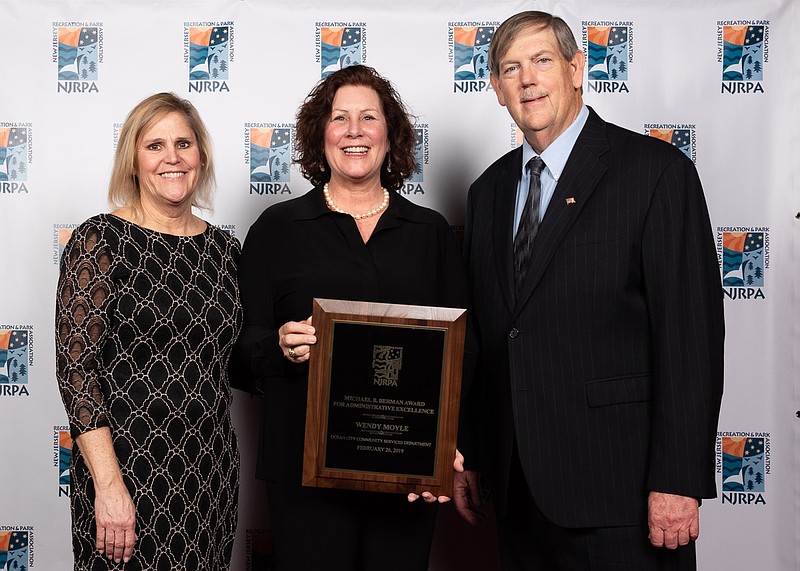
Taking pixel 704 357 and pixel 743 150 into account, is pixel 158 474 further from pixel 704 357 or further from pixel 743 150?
pixel 743 150

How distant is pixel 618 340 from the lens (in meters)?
1.83

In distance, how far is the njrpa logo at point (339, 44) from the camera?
2.98 metres

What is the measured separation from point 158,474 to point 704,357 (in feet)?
→ 4.21

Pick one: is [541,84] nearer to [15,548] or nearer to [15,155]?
[15,155]

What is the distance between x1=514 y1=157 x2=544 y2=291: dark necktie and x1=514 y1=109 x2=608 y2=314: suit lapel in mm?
44

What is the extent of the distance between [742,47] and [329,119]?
5.73 ft

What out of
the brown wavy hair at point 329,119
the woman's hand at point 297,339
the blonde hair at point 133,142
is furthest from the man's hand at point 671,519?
the blonde hair at point 133,142

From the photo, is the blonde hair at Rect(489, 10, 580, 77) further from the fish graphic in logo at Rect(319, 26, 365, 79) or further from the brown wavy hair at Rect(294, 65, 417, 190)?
the fish graphic in logo at Rect(319, 26, 365, 79)

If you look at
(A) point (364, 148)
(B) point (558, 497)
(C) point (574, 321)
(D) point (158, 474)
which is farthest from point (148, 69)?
(B) point (558, 497)

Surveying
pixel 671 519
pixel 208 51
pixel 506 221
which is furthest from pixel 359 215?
pixel 208 51

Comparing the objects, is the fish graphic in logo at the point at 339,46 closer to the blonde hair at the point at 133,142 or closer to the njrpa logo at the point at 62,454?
the blonde hair at the point at 133,142

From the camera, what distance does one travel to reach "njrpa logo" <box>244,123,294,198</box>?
3.00 meters

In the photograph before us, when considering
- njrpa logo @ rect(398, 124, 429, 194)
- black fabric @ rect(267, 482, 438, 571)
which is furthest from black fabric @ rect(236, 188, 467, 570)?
njrpa logo @ rect(398, 124, 429, 194)

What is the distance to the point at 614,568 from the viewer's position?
1838 millimetres
